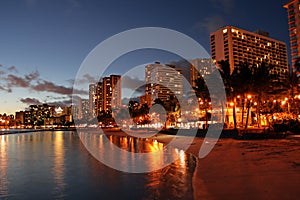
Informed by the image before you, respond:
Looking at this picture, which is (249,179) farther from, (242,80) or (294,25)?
(294,25)

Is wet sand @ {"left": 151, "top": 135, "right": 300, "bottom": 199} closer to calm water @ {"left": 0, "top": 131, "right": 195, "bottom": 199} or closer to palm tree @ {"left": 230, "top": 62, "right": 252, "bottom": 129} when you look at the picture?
calm water @ {"left": 0, "top": 131, "right": 195, "bottom": 199}

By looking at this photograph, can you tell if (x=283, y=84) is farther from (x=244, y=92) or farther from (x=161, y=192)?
(x=161, y=192)

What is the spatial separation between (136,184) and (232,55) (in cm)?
12275

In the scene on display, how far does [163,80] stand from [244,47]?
66.3 m

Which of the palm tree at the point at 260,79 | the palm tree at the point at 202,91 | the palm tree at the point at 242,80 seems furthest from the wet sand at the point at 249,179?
the palm tree at the point at 202,91

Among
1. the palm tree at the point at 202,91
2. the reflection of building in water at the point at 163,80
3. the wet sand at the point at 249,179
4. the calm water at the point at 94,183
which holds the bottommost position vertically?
the calm water at the point at 94,183

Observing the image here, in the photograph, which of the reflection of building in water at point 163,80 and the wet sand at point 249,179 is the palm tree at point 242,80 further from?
the reflection of building in water at point 163,80

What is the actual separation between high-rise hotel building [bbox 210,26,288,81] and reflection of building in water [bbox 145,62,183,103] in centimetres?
5035

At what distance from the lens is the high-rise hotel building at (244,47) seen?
12650 cm

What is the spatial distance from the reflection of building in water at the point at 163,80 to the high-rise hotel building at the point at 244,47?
165ft

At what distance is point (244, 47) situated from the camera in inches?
5113

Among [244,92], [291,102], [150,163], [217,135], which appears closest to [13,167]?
[150,163]

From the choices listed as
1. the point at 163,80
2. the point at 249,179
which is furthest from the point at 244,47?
the point at 249,179

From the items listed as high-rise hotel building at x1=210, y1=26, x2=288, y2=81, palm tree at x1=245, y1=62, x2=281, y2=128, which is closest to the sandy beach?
palm tree at x1=245, y1=62, x2=281, y2=128
